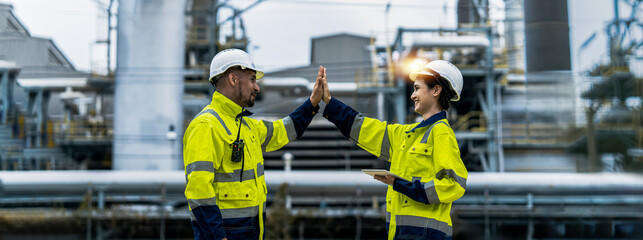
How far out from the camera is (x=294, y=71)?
17656 mm

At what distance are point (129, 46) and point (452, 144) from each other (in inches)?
332

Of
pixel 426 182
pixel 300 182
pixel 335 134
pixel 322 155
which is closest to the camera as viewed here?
pixel 426 182

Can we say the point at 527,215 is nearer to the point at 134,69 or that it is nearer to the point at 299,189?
the point at 299,189

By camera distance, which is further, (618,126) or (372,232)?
(618,126)

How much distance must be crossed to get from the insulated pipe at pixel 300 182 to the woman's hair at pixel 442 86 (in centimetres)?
497

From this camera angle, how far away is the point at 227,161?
2.23 meters

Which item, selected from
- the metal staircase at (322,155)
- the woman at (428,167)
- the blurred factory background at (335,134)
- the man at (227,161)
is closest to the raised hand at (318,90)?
the man at (227,161)

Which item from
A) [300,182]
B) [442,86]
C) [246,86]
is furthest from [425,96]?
[300,182]

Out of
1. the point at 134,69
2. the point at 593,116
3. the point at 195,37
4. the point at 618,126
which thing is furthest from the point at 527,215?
the point at 195,37

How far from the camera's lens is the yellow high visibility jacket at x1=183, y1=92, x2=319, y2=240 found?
204 centimetres

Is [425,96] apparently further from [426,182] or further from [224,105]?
[224,105]

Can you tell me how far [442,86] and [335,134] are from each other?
34.6 ft

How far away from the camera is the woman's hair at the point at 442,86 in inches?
90.7

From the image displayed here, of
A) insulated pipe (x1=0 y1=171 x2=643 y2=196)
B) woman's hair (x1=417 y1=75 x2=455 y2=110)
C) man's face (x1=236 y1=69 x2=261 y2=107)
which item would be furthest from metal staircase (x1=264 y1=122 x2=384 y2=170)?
woman's hair (x1=417 y1=75 x2=455 y2=110)
